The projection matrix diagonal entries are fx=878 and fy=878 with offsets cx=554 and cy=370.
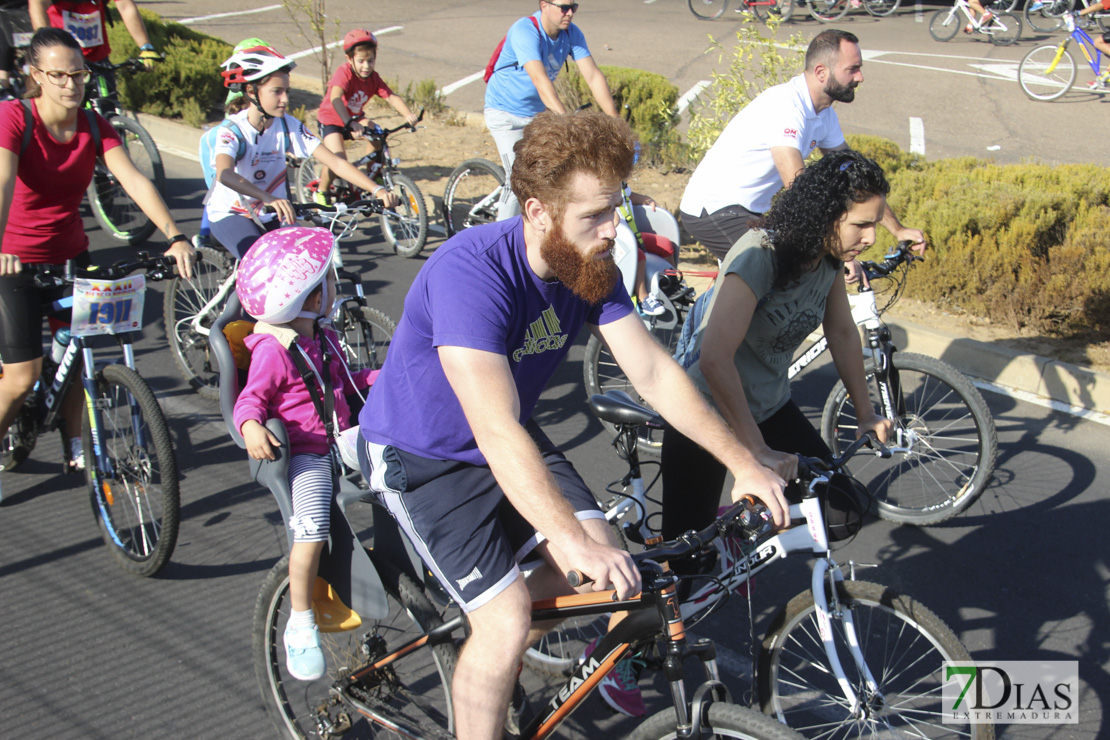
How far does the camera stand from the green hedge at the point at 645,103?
Result: 10.2 metres

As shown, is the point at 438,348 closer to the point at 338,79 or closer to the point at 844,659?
the point at 844,659

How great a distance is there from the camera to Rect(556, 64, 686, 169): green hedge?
1022 centimetres

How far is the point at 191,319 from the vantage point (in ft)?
19.0

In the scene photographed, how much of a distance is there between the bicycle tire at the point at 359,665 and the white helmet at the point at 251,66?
11.4 ft

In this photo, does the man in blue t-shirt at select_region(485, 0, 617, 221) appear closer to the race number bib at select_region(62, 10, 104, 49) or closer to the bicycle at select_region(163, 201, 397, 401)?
the bicycle at select_region(163, 201, 397, 401)

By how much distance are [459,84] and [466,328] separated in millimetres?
13321

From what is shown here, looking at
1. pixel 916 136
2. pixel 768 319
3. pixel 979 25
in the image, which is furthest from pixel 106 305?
pixel 979 25

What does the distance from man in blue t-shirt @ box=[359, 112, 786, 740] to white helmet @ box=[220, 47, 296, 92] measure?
11.3 feet

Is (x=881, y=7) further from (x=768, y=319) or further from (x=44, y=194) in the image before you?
(x=44, y=194)

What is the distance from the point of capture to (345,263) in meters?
7.91

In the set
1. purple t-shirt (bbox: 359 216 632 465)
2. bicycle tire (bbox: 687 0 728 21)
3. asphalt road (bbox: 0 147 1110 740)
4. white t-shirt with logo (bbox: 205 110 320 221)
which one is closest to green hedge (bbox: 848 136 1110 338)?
asphalt road (bbox: 0 147 1110 740)

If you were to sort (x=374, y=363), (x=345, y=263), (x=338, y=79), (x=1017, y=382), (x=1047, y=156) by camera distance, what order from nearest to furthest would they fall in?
1. (x=374, y=363)
2. (x=1017, y=382)
3. (x=345, y=263)
4. (x=338, y=79)
5. (x=1047, y=156)

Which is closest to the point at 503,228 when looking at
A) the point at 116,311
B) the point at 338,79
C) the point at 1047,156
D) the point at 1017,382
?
the point at 116,311

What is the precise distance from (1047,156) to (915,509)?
860cm
